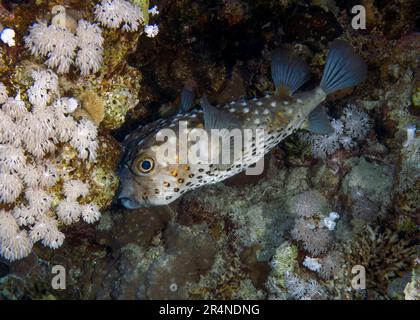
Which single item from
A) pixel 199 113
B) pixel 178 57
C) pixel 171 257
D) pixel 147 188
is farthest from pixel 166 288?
pixel 178 57

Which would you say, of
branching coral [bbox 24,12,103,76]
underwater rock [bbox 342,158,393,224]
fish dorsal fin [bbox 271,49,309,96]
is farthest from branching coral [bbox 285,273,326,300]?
branching coral [bbox 24,12,103,76]

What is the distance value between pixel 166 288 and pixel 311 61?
393cm

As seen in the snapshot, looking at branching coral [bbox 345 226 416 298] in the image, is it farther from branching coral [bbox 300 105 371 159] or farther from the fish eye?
the fish eye

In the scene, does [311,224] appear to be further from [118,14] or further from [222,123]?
[118,14]

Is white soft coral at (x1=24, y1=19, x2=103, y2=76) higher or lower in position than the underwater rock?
higher

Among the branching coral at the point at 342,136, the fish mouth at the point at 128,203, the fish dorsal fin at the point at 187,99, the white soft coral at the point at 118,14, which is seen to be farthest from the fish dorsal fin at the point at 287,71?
the fish mouth at the point at 128,203

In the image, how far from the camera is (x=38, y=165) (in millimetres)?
3639

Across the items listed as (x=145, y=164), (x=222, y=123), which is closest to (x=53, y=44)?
(x=145, y=164)

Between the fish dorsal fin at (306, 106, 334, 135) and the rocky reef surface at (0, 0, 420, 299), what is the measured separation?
0.39m

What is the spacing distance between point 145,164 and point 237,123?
1.32 m

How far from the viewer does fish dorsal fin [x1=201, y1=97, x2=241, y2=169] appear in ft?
13.2

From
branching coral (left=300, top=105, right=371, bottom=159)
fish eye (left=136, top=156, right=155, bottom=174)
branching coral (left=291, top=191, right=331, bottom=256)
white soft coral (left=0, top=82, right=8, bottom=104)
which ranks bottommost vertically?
branching coral (left=291, top=191, right=331, bottom=256)

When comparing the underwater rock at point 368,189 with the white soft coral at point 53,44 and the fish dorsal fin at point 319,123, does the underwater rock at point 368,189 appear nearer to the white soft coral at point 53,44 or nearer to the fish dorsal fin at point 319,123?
the fish dorsal fin at point 319,123

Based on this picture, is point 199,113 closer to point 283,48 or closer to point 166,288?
point 283,48
